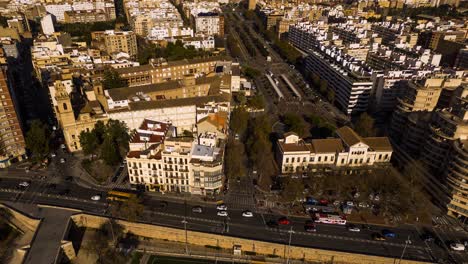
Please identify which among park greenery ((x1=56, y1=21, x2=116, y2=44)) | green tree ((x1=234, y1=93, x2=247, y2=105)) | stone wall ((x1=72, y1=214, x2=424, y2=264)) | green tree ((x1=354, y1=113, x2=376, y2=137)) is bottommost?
stone wall ((x1=72, y1=214, x2=424, y2=264))

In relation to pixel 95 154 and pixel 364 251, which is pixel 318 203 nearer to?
pixel 364 251

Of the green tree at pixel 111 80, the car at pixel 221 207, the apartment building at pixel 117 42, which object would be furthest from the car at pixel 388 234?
the apartment building at pixel 117 42

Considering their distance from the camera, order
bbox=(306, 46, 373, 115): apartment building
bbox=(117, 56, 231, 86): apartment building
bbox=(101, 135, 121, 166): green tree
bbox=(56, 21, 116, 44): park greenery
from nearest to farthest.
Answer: bbox=(101, 135, 121, 166): green tree < bbox=(306, 46, 373, 115): apartment building < bbox=(117, 56, 231, 86): apartment building < bbox=(56, 21, 116, 44): park greenery

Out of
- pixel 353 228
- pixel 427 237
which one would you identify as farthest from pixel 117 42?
pixel 427 237

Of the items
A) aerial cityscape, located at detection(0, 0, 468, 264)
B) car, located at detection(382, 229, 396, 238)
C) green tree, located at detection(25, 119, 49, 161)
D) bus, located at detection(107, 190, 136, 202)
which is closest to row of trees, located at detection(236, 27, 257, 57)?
aerial cityscape, located at detection(0, 0, 468, 264)

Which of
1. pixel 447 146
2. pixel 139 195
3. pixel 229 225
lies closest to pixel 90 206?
pixel 139 195

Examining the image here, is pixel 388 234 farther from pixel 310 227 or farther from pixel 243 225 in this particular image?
pixel 243 225

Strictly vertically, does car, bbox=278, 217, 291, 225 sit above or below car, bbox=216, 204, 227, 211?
below

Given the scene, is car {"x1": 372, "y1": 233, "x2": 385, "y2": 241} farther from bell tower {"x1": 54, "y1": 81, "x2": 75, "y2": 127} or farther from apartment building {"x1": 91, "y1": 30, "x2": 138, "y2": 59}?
apartment building {"x1": 91, "y1": 30, "x2": 138, "y2": 59}

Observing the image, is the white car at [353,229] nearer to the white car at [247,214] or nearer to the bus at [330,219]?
the bus at [330,219]
